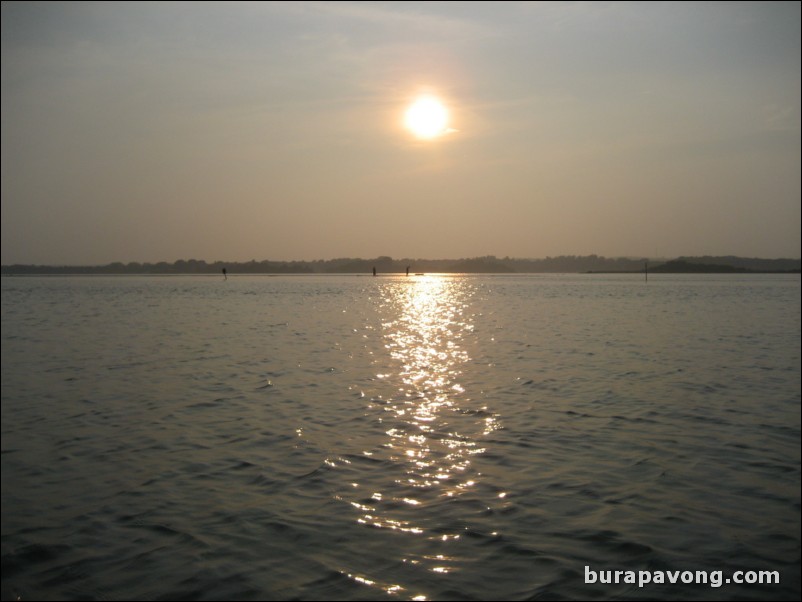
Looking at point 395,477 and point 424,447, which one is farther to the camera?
point 424,447

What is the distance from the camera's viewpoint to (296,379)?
23.4 meters

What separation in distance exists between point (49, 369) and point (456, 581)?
23043mm

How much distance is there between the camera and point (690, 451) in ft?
46.1

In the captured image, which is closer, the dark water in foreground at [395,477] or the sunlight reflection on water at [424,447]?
the dark water in foreground at [395,477]

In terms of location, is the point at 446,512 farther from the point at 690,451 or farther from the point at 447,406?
the point at 447,406

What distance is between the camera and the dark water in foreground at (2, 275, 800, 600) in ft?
27.7

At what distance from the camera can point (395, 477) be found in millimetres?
12172

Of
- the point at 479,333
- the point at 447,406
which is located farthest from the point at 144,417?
the point at 479,333

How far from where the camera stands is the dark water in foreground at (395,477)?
8.44 m

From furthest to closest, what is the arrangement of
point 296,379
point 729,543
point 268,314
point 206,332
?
point 268,314
point 206,332
point 296,379
point 729,543

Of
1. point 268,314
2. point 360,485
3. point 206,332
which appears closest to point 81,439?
point 360,485

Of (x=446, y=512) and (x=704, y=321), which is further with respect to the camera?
(x=704, y=321)

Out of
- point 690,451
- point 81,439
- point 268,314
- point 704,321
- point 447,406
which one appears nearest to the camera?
point 690,451

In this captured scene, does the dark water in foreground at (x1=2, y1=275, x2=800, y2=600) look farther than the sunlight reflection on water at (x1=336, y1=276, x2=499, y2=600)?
No
